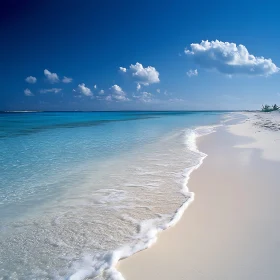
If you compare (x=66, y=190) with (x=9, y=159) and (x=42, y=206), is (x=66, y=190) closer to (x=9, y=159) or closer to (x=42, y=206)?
(x=42, y=206)

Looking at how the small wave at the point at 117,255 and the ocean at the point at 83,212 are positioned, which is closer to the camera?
→ the small wave at the point at 117,255

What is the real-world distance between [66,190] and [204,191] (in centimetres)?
366

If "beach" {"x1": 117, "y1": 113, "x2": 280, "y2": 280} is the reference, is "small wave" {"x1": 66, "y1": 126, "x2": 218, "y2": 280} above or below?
below

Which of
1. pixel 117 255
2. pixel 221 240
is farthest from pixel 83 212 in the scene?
pixel 221 240

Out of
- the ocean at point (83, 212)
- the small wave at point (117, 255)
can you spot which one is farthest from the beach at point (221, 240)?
the ocean at point (83, 212)

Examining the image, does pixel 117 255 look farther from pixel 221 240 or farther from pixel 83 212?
pixel 83 212

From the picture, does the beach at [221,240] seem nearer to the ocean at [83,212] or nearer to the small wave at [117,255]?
the small wave at [117,255]

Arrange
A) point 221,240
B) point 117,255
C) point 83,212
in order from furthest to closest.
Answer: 1. point 83,212
2. point 221,240
3. point 117,255

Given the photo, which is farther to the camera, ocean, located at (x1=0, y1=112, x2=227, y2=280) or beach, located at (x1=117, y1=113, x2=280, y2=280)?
ocean, located at (x1=0, y1=112, x2=227, y2=280)

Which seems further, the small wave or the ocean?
the ocean

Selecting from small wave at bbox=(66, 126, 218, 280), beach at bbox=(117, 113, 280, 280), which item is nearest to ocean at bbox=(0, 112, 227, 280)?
small wave at bbox=(66, 126, 218, 280)

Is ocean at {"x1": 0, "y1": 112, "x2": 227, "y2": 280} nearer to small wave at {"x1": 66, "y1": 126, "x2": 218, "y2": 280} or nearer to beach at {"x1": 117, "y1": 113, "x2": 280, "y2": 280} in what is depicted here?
small wave at {"x1": 66, "y1": 126, "x2": 218, "y2": 280}

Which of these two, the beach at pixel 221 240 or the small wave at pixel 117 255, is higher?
the beach at pixel 221 240

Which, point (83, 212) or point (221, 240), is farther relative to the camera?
point (83, 212)
